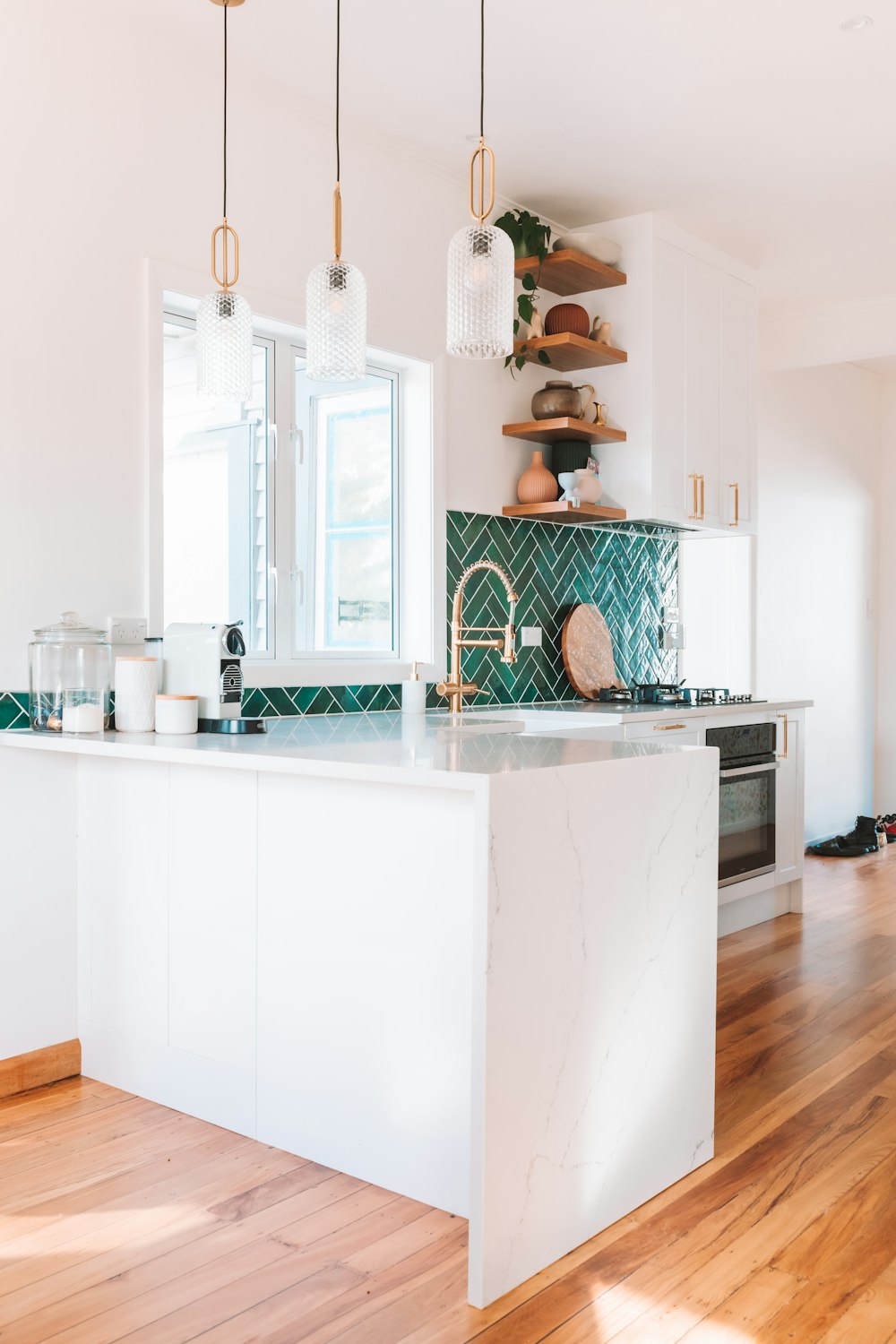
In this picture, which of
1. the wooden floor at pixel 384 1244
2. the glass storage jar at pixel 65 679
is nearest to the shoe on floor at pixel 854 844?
the wooden floor at pixel 384 1244

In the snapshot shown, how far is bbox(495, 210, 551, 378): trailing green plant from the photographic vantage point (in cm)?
399

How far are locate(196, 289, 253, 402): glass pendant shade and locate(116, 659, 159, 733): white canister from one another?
731 millimetres

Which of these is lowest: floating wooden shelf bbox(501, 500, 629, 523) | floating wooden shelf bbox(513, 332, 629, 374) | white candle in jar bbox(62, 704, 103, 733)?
white candle in jar bbox(62, 704, 103, 733)

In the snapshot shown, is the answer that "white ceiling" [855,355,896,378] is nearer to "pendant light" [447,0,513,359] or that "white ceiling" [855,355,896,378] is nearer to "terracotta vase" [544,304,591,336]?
"terracotta vase" [544,304,591,336]

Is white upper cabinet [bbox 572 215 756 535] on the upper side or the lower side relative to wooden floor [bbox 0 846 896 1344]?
upper

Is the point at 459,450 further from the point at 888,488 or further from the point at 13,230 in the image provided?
the point at 888,488

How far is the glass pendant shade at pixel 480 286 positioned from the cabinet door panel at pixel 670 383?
7.55 feet

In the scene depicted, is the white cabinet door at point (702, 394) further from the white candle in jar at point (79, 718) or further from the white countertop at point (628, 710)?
the white candle in jar at point (79, 718)

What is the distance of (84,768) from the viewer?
2.82m

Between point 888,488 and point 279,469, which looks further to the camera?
point 888,488

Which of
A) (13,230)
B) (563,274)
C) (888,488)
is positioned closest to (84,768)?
(13,230)

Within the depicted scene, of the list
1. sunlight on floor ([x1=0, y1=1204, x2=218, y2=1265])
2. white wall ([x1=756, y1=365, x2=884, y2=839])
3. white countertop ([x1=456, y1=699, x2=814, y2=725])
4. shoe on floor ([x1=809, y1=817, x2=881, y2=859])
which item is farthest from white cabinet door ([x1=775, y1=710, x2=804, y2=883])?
sunlight on floor ([x1=0, y1=1204, x2=218, y2=1265])

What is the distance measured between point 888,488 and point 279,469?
4.77 m

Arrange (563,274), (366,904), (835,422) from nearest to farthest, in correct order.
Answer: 1. (366,904)
2. (563,274)
3. (835,422)
